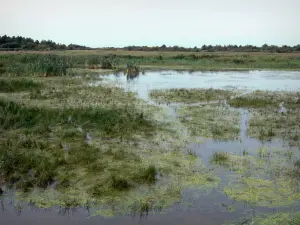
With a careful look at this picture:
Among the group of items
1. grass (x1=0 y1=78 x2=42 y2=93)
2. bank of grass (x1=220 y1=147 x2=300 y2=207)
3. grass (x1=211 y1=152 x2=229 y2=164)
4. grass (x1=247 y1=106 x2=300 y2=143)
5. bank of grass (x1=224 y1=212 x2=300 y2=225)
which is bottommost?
bank of grass (x1=224 y1=212 x2=300 y2=225)

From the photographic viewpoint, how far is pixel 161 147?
8.61m

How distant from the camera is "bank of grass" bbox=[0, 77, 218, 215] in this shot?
585 centimetres

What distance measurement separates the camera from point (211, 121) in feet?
37.5

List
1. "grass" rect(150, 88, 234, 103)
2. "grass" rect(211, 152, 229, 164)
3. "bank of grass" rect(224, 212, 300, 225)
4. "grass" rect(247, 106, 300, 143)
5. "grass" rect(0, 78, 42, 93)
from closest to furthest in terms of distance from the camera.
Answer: "bank of grass" rect(224, 212, 300, 225)
"grass" rect(211, 152, 229, 164)
"grass" rect(247, 106, 300, 143)
"grass" rect(150, 88, 234, 103)
"grass" rect(0, 78, 42, 93)

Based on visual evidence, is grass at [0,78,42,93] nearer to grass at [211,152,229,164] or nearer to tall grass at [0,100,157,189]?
tall grass at [0,100,157,189]

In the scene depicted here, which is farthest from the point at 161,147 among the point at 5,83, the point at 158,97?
the point at 5,83

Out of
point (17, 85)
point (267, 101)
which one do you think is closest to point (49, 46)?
point (17, 85)

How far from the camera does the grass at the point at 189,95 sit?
1580 cm

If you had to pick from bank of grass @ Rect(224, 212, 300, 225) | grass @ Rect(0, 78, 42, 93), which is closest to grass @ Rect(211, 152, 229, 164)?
bank of grass @ Rect(224, 212, 300, 225)

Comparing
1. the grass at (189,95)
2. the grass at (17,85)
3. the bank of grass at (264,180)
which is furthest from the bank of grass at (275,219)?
the grass at (17,85)

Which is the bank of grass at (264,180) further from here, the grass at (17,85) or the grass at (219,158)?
the grass at (17,85)

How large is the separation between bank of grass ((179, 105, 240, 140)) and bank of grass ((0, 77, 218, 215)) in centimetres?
85

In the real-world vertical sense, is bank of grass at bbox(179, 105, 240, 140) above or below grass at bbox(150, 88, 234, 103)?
below

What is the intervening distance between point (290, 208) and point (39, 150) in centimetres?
555
